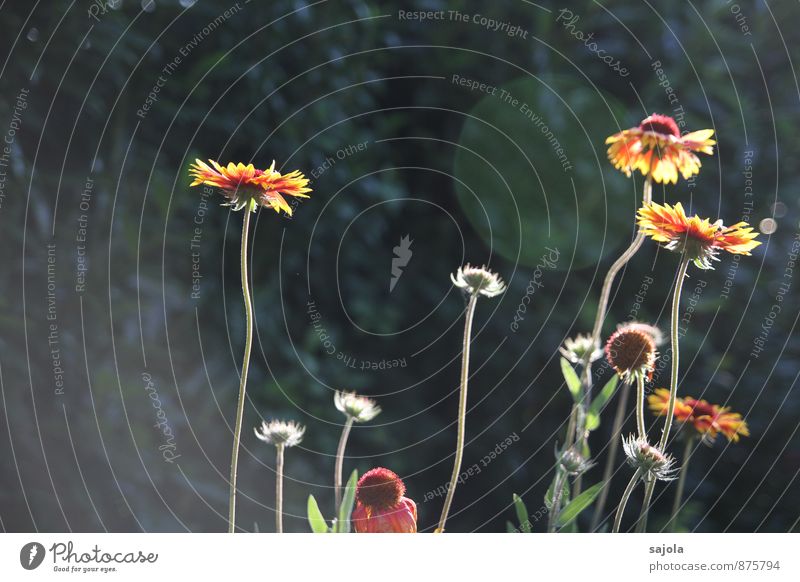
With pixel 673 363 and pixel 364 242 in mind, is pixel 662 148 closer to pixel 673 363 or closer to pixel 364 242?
pixel 673 363

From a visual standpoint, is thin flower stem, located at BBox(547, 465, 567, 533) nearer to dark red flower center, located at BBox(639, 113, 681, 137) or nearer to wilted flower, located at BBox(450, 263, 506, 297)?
wilted flower, located at BBox(450, 263, 506, 297)

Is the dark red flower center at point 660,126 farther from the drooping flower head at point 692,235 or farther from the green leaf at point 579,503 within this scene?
the green leaf at point 579,503

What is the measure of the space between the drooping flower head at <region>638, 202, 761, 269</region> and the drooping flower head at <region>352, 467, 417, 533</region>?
0.23 meters

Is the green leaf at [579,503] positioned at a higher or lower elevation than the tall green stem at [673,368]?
lower

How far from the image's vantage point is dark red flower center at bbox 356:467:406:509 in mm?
505

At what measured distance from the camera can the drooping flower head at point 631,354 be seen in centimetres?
53

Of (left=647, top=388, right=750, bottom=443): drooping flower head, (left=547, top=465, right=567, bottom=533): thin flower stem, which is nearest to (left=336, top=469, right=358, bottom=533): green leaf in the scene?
(left=547, top=465, right=567, bottom=533): thin flower stem

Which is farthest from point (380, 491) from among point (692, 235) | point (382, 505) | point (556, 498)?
point (692, 235)

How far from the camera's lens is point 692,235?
50 centimetres

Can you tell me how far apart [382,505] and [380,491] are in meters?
0.01

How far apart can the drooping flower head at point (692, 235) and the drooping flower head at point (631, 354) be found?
67mm

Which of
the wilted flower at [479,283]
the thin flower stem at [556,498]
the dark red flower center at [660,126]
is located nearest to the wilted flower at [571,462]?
the thin flower stem at [556,498]

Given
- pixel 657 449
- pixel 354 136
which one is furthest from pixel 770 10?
pixel 657 449

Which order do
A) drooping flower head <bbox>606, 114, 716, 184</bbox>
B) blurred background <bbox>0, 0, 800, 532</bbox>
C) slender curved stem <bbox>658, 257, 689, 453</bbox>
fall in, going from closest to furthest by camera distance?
slender curved stem <bbox>658, 257, 689, 453</bbox> < drooping flower head <bbox>606, 114, 716, 184</bbox> < blurred background <bbox>0, 0, 800, 532</bbox>
